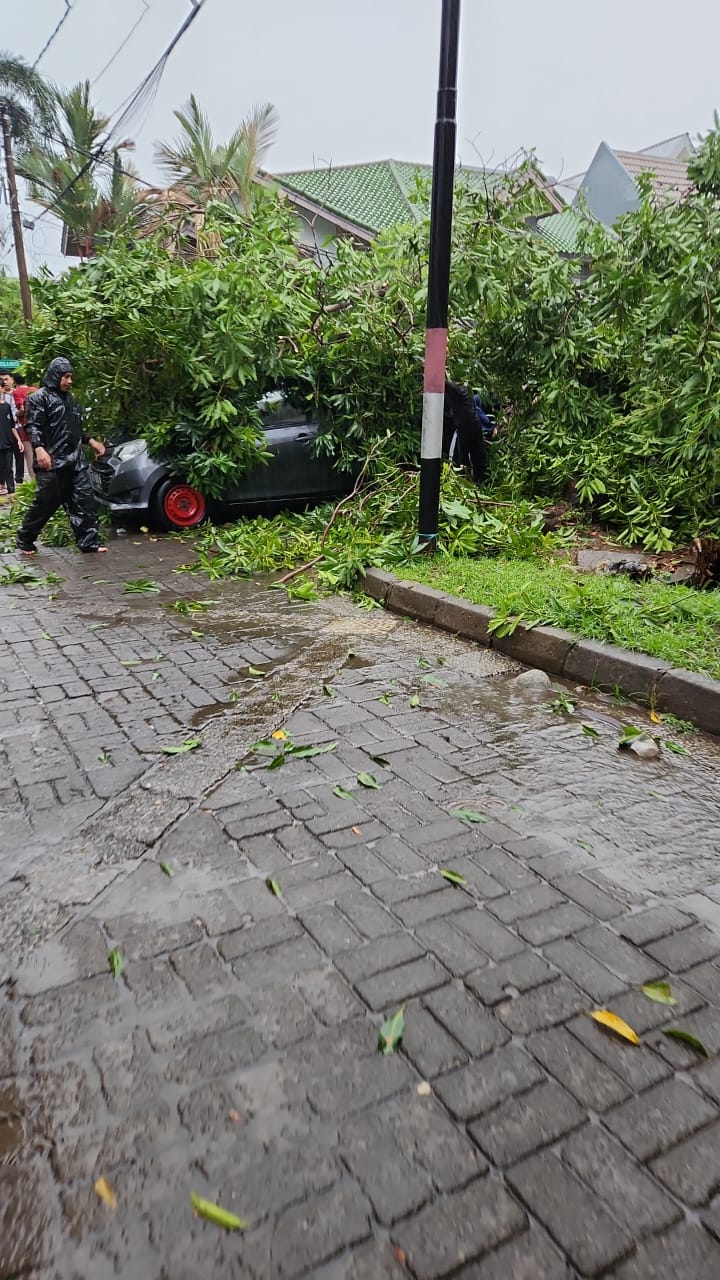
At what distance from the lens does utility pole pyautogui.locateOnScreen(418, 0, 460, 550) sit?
6.29m

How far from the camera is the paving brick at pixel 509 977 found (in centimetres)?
235

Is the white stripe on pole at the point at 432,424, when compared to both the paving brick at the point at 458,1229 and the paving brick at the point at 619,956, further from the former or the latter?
the paving brick at the point at 458,1229

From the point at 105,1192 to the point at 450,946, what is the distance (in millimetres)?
1172

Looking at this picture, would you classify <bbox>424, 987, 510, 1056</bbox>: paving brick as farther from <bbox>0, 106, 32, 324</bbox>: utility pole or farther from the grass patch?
<bbox>0, 106, 32, 324</bbox>: utility pole

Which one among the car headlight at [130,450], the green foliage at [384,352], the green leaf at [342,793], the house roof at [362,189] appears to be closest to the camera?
the green leaf at [342,793]

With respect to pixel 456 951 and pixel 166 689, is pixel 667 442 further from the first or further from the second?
pixel 456 951

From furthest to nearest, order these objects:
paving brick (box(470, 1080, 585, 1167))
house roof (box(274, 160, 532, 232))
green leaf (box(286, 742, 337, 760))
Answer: house roof (box(274, 160, 532, 232))
green leaf (box(286, 742, 337, 760))
paving brick (box(470, 1080, 585, 1167))

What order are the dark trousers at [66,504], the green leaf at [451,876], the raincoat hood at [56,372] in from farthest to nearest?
the dark trousers at [66,504], the raincoat hood at [56,372], the green leaf at [451,876]

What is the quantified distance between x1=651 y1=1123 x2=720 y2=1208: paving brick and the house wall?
2718 cm

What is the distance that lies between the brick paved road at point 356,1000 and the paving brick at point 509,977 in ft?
0.04

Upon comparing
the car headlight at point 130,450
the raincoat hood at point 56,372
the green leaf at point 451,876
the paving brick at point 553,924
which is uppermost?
the raincoat hood at point 56,372

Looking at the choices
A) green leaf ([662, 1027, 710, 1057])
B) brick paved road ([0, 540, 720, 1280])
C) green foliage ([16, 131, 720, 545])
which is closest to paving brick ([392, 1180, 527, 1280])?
brick paved road ([0, 540, 720, 1280])

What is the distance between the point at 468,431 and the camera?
10.2 metres

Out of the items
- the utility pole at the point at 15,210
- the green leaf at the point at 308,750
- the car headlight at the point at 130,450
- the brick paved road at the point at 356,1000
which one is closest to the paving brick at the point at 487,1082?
the brick paved road at the point at 356,1000
